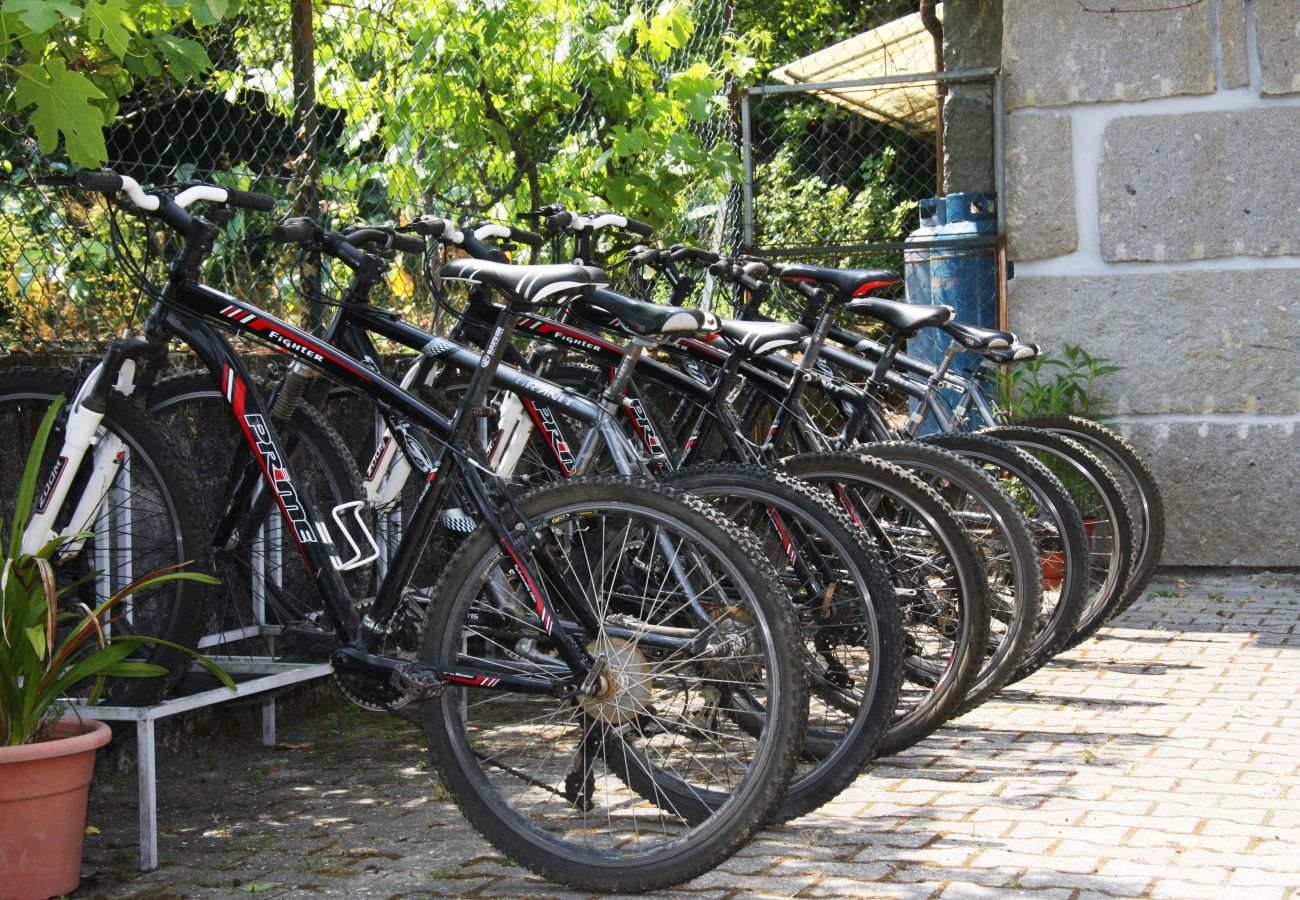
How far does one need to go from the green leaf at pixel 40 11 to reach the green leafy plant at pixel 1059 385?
527cm

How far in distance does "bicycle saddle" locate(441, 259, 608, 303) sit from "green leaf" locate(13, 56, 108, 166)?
34.0 inches

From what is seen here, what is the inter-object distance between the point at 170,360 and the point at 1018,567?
247 centimetres

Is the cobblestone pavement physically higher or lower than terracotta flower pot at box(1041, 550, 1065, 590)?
lower

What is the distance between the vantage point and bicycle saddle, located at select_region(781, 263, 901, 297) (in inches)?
182

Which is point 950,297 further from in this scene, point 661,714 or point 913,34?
point 661,714

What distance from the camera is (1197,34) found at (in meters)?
7.50

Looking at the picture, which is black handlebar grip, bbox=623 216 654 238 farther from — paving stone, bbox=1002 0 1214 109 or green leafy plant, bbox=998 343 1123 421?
paving stone, bbox=1002 0 1214 109

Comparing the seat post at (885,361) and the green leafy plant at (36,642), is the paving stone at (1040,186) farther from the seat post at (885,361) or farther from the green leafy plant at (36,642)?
the green leafy plant at (36,642)

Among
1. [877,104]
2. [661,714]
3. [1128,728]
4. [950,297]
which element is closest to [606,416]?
[661,714]

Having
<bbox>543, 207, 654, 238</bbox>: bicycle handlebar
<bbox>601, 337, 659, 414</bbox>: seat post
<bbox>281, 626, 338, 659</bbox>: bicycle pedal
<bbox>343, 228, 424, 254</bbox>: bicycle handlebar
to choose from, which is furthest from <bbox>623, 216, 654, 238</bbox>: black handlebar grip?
<bbox>281, 626, 338, 659</bbox>: bicycle pedal

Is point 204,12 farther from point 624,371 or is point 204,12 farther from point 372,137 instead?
point 372,137

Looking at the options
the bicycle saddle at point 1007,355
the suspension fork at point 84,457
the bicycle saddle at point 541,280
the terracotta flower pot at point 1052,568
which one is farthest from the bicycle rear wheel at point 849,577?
the terracotta flower pot at point 1052,568

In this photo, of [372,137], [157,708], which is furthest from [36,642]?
[372,137]

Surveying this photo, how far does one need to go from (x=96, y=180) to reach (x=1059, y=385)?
16.3 feet
